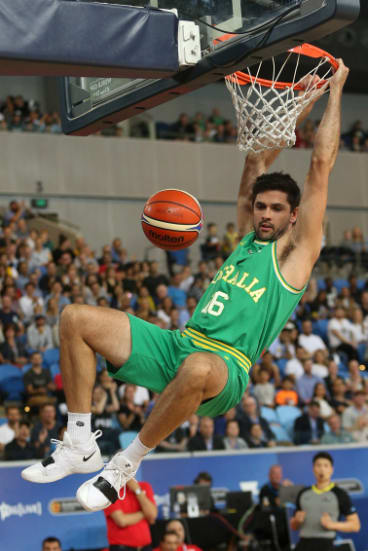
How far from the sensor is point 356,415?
12875 millimetres

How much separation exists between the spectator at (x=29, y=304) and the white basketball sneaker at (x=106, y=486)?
9.04 metres

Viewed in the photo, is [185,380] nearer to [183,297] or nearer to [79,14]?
[79,14]

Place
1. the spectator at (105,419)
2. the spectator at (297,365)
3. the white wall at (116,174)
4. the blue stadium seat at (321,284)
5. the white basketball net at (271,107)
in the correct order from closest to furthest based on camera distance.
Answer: the white basketball net at (271,107)
the spectator at (105,419)
the spectator at (297,365)
the blue stadium seat at (321,284)
the white wall at (116,174)

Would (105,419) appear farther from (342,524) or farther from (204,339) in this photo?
(204,339)

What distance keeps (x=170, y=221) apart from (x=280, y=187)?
850 mm

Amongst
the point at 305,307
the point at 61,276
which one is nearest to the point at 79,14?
the point at 61,276

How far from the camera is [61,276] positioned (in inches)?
605

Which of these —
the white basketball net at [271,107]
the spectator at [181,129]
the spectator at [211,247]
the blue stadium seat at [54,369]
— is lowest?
the blue stadium seat at [54,369]

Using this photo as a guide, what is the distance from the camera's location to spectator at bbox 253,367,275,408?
13.2m

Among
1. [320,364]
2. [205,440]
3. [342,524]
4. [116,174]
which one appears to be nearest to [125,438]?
[205,440]

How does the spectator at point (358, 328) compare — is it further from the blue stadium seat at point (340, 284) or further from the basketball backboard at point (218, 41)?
the basketball backboard at point (218, 41)

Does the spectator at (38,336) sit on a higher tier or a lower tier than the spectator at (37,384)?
higher

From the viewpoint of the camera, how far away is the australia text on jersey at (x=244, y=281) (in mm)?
5535

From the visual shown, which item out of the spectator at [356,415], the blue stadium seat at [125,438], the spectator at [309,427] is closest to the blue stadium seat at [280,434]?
the spectator at [309,427]
